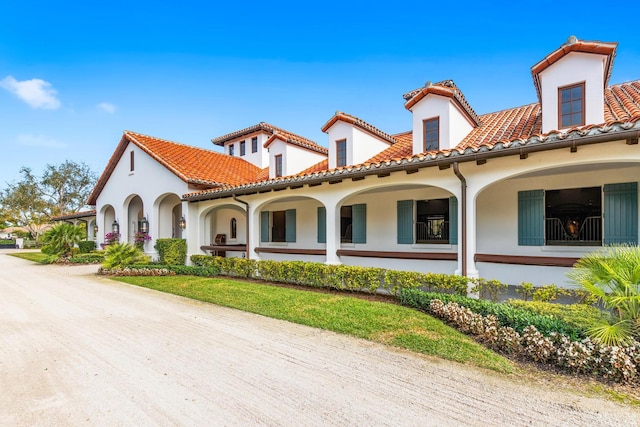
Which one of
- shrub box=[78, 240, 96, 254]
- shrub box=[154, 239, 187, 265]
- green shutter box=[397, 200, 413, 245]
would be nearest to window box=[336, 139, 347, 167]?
green shutter box=[397, 200, 413, 245]

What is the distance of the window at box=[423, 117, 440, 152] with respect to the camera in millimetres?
10281

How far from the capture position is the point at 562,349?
4.30m

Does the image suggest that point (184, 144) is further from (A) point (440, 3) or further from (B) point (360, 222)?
(A) point (440, 3)

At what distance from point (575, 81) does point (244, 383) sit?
32.6 ft

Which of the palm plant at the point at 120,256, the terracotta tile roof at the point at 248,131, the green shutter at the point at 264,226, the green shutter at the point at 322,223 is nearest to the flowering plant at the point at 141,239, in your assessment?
the palm plant at the point at 120,256

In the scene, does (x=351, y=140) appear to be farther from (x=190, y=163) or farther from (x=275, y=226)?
(x=190, y=163)

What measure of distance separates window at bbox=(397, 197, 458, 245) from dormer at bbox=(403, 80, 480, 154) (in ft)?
5.98

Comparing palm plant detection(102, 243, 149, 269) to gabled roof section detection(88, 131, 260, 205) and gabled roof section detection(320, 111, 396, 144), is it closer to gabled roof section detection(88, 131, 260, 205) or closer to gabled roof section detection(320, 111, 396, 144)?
gabled roof section detection(88, 131, 260, 205)

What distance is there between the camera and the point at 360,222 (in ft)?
39.5

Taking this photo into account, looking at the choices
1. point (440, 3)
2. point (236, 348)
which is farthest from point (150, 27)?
point (236, 348)

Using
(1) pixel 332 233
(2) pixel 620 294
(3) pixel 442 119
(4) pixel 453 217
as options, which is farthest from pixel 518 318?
(3) pixel 442 119

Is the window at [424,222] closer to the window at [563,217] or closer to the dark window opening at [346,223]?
the window at [563,217]

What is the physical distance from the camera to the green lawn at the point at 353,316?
16.0ft

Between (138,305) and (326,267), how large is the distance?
507cm
